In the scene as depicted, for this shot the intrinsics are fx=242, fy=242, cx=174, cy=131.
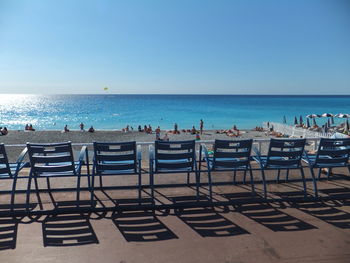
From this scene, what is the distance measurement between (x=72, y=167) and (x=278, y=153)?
9.31 feet

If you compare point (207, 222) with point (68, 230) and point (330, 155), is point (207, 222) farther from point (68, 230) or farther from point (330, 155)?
point (330, 155)

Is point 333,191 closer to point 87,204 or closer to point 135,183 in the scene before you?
point 135,183

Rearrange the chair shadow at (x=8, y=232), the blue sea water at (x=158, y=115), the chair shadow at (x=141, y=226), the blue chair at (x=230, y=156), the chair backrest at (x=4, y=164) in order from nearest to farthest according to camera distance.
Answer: the chair shadow at (x=8, y=232) < the chair shadow at (x=141, y=226) < the chair backrest at (x=4, y=164) < the blue chair at (x=230, y=156) < the blue sea water at (x=158, y=115)

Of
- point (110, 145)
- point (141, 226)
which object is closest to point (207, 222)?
point (141, 226)

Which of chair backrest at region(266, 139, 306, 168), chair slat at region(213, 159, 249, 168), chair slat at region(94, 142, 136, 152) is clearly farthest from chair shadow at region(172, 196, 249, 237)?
chair backrest at region(266, 139, 306, 168)

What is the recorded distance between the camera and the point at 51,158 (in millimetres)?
3053

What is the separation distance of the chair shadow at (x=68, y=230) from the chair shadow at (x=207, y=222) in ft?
3.52

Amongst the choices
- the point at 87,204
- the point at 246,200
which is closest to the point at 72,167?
the point at 87,204

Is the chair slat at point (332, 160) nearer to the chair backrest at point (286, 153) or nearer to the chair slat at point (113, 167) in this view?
the chair backrest at point (286, 153)

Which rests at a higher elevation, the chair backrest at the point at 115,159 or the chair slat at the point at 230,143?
the chair slat at the point at 230,143

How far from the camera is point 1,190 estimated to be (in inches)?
146

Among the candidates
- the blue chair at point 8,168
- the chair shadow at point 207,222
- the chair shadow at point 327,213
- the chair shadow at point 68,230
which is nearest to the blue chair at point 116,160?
the chair shadow at point 68,230

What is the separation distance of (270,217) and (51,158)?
2.84 meters

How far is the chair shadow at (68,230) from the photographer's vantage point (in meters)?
2.49
